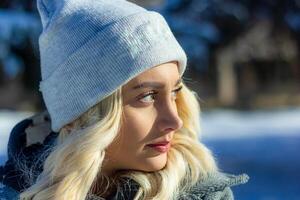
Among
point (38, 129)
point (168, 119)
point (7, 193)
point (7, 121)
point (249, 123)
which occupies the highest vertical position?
point (249, 123)

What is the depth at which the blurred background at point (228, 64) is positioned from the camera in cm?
1488

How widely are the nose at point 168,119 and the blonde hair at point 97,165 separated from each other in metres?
0.10

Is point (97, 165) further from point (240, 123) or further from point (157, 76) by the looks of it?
point (240, 123)

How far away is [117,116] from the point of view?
157 centimetres

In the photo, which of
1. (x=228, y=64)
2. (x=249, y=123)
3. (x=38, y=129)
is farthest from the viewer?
(x=228, y=64)

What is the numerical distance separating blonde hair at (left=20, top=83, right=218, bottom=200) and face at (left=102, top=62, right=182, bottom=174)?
25 mm

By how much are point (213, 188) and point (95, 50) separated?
1.48 ft

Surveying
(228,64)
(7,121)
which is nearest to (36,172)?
(7,121)

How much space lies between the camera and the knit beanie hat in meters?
1.61

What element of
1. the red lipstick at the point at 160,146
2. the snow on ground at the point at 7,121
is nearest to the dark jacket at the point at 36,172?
the red lipstick at the point at 160,146

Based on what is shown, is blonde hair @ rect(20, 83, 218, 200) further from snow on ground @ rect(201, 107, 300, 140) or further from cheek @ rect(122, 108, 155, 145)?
snow on ground @ rect(201, 107, 300, 140)

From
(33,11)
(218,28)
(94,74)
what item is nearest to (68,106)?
(94,74)

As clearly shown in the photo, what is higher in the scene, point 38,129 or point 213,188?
point 213,188

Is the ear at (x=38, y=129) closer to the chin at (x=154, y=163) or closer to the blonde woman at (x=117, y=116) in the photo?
the blonde woman at (x=117, y=116)
